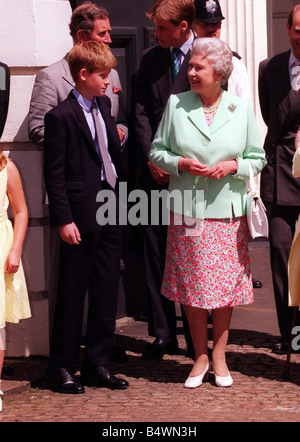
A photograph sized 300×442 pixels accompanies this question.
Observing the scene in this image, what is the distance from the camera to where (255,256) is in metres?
10.6

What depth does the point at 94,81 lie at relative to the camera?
21.5ft

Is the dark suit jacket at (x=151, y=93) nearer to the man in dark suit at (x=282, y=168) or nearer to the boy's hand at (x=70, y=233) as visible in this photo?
the man in dark suit at (x=282, y=168)

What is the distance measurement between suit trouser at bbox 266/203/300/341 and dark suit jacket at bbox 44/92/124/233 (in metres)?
1.38

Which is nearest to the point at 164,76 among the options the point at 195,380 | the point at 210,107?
the point at 210,107

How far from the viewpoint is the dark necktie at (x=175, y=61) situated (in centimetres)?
732

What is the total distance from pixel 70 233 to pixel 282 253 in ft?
5.24

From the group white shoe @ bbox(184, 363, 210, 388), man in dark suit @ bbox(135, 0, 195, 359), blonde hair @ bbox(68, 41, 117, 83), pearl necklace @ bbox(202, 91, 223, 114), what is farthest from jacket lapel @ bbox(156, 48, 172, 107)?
white shoe @ bbox(184, 363, 210, 388)

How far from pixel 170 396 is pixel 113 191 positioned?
1.21 m

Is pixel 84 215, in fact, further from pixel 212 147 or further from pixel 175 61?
pixel 175 61

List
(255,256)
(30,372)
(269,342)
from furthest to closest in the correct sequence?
(255,256) → (269,342) → (30,372)

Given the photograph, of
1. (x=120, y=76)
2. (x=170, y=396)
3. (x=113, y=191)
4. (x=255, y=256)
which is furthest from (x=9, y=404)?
(x=255, y=256)

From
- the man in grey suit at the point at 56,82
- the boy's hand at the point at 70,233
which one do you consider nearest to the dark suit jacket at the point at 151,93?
the man in grey suit at the point at 56,82
